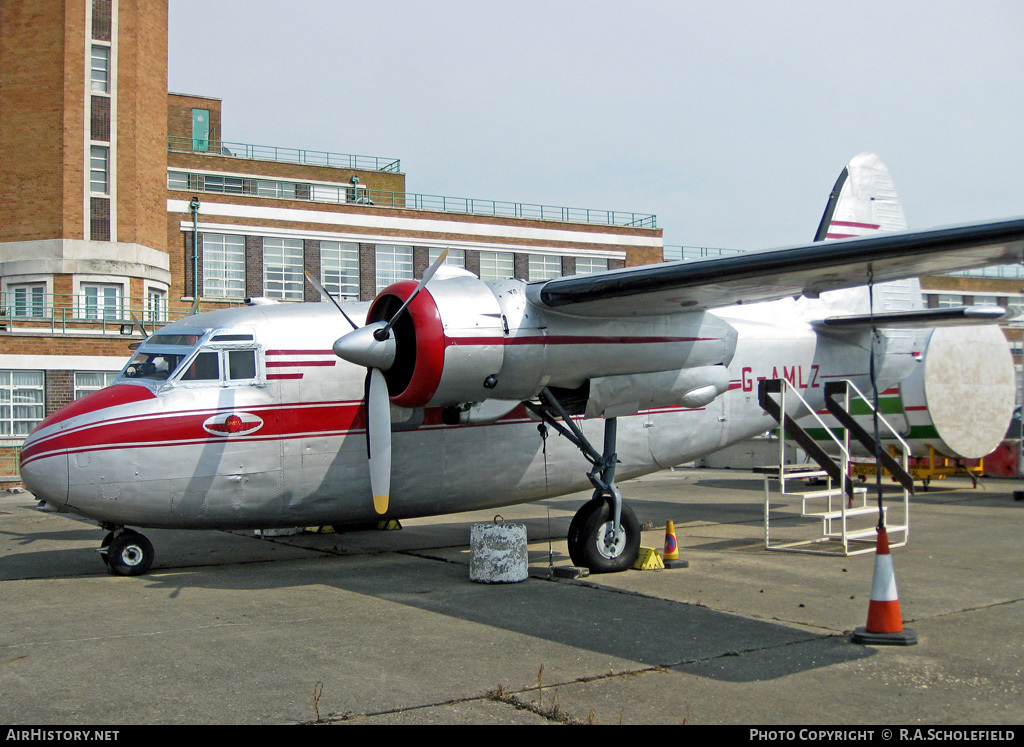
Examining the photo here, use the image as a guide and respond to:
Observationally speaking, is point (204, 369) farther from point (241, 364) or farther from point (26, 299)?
point (26, 299)

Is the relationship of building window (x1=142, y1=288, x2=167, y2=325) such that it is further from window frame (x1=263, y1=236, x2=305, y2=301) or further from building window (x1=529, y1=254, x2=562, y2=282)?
building window (x1=529, y1=254, x2=562, y2=282)

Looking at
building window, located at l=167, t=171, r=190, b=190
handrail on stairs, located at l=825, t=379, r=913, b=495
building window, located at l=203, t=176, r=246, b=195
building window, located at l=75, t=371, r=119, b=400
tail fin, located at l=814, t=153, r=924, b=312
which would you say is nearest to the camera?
handrail on stairs, located at l=825, t=379, r=913, b=495

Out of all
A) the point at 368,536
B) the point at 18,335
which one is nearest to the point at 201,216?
the point at 18,335

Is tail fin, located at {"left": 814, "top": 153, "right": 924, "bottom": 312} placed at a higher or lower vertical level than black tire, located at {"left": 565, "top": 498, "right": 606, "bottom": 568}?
higher

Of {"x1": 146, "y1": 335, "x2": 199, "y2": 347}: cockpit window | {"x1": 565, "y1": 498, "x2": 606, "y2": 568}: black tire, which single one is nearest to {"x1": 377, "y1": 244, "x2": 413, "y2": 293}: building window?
{"x1": 146, "y1": 335, "x2": 199, "y2": 347}: cockpit window

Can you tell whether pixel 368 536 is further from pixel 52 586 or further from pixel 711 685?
pixel 711 685

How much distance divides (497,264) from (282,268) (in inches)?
374

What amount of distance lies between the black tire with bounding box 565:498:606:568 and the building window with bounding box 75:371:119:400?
69.5 feet

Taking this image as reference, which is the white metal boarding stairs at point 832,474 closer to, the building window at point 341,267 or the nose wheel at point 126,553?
the nose wheel at point 126,553

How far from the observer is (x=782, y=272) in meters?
9.50

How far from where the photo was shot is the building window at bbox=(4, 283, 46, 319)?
32375 mm

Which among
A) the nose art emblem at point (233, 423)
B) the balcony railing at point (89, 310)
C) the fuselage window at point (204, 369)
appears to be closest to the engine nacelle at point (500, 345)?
the nose art emblem at point (233, 423)

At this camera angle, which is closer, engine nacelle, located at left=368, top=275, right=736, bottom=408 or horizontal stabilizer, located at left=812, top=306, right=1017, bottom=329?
engine nacelle, located at left=368, top=275, right=736, bottom=408

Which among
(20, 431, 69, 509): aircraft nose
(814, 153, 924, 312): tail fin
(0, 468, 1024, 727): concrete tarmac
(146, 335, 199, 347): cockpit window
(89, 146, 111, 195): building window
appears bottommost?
(0, 468, 1024, 727): concrete tarmac
